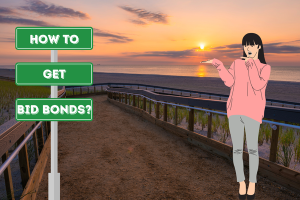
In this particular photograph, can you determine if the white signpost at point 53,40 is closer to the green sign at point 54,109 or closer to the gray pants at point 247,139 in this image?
the green sign at point 54,109

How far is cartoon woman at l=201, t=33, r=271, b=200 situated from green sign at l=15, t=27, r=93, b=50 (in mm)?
2024

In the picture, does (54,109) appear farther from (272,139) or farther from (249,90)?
(272,139)

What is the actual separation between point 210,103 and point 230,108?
233cm

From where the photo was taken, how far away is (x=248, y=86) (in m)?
3.17

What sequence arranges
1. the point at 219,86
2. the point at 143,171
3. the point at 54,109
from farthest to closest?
the point at 219,86 → the point at 143,171 → the point at 54,109

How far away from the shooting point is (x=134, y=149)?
625cm

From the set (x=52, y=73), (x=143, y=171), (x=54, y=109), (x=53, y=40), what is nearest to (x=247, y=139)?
(x=143, y=171)

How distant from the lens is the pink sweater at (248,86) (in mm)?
3090

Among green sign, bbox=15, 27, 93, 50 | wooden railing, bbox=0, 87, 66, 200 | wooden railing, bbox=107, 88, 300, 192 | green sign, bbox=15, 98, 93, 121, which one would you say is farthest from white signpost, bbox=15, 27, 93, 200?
wooden railing, bbox=107, 88, 300, 192

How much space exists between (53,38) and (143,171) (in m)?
3.24

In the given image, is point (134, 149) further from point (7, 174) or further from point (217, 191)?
point (7, 174)

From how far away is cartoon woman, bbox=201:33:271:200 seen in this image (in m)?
3.12

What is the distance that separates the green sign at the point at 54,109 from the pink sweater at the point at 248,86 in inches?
85.2

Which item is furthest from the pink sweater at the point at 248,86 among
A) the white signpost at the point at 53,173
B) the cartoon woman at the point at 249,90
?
the white signpost at the point at 53,173
